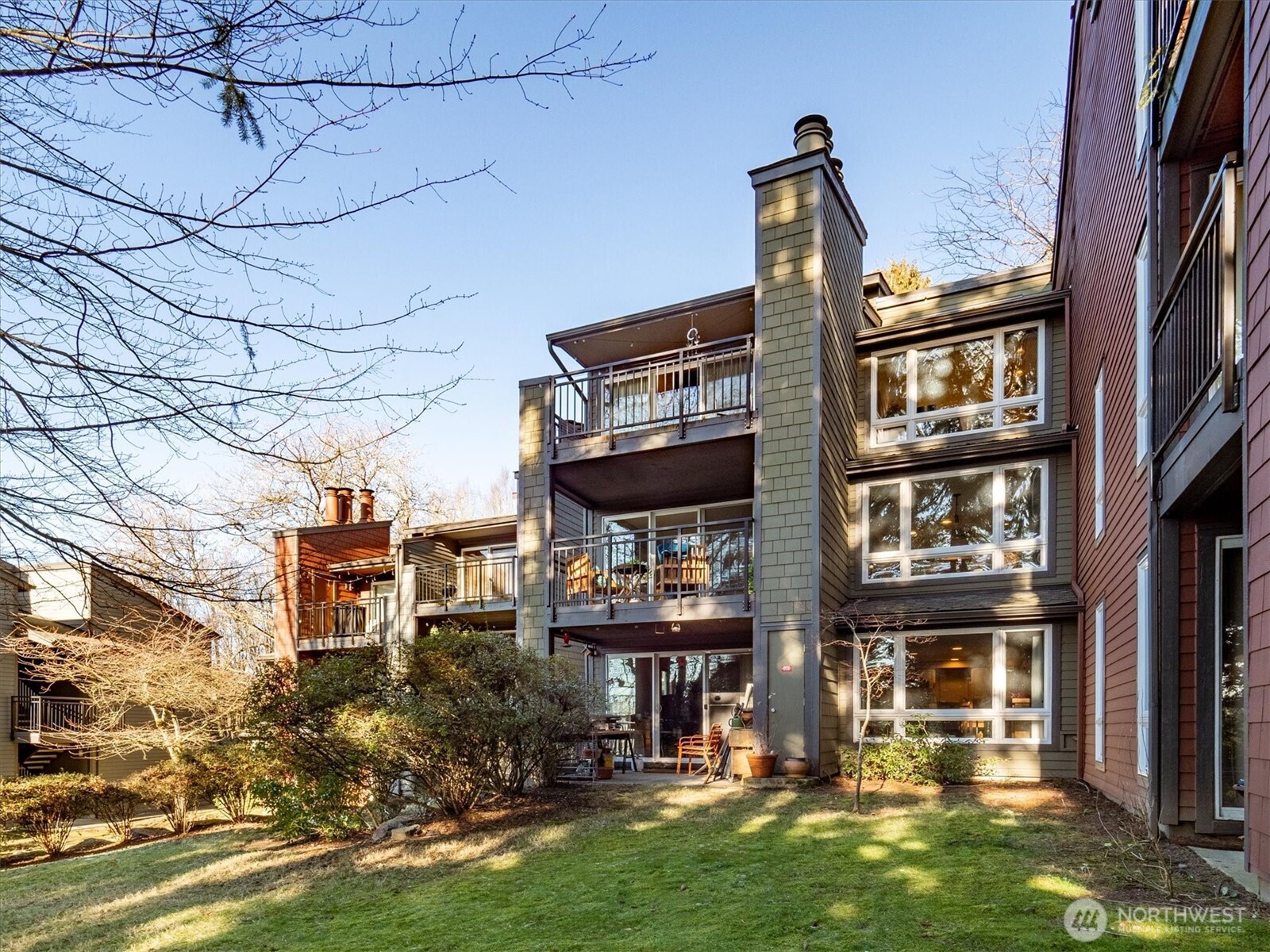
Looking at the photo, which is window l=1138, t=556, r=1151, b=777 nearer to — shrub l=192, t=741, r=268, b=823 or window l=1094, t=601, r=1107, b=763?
window l=1094, t=601, r=1107, b=763

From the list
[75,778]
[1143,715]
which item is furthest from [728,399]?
[75,778]

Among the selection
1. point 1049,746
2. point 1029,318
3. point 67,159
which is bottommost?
point 1049,746

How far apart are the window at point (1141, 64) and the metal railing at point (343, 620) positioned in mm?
16570

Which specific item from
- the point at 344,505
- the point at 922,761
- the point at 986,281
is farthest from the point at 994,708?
the point at 344,505

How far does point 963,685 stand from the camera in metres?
11.8

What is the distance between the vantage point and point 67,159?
10.7 feet

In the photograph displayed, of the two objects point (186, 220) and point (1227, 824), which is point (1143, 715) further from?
point (186, 220)

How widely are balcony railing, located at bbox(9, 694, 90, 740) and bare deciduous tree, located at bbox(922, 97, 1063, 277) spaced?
A: 26393mm

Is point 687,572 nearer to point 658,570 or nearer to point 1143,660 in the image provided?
point 658,570

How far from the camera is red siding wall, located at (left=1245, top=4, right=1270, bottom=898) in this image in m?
3.78

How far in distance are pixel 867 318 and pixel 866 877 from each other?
1060 centimetres

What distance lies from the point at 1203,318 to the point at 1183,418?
2.35 ft

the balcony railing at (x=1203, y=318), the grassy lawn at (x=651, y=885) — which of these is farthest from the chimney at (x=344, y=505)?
the balcony railing at (x=1203, y=318)

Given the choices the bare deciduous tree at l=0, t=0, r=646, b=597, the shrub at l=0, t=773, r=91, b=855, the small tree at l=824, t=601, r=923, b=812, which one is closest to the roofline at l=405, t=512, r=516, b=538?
the shrub at l=0, t=773, r=91, b=855
